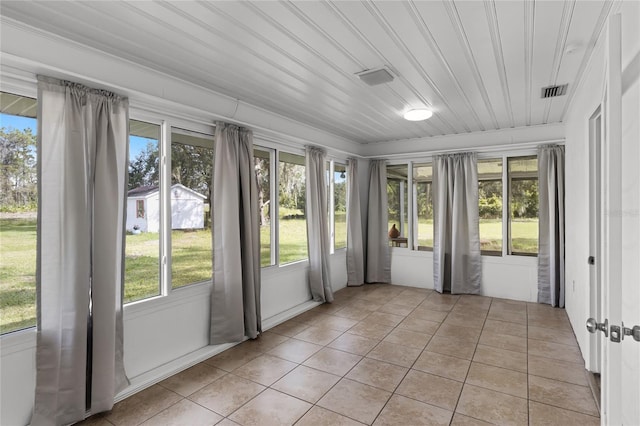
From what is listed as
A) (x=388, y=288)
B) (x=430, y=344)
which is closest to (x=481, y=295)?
(x=388, y=288)

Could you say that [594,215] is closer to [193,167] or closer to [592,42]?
[592,42]

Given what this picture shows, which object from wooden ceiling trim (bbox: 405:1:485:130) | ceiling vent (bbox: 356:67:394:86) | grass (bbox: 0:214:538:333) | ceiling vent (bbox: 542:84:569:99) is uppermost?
ceiling vent (bbox: 542:84:569:99)

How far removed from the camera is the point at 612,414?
3.78ft

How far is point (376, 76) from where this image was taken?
9.19 feet

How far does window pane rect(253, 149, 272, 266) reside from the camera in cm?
410

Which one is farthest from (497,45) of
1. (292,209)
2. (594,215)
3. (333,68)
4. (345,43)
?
(292,209)

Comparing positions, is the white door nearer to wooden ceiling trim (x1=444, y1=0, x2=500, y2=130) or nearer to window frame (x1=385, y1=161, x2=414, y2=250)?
wooden ceiling trim (x1=444, y1=0, x2=500, y2=130)

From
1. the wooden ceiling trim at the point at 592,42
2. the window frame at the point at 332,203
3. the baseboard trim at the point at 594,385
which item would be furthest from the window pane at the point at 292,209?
the baseboard trim at the point at 594,385

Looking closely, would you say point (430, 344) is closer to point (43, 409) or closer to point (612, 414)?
point (612, 414)

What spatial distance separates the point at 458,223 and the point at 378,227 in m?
1.36

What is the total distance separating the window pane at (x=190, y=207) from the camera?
3086 mm

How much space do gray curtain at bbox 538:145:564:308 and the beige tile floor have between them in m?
0.57

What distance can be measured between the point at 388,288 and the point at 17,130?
197 inches

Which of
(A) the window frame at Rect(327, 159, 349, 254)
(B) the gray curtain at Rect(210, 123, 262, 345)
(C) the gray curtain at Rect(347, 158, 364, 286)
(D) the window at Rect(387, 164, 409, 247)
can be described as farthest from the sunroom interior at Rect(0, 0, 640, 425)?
(D) the window at Rect(387, 164, 409, 247)
